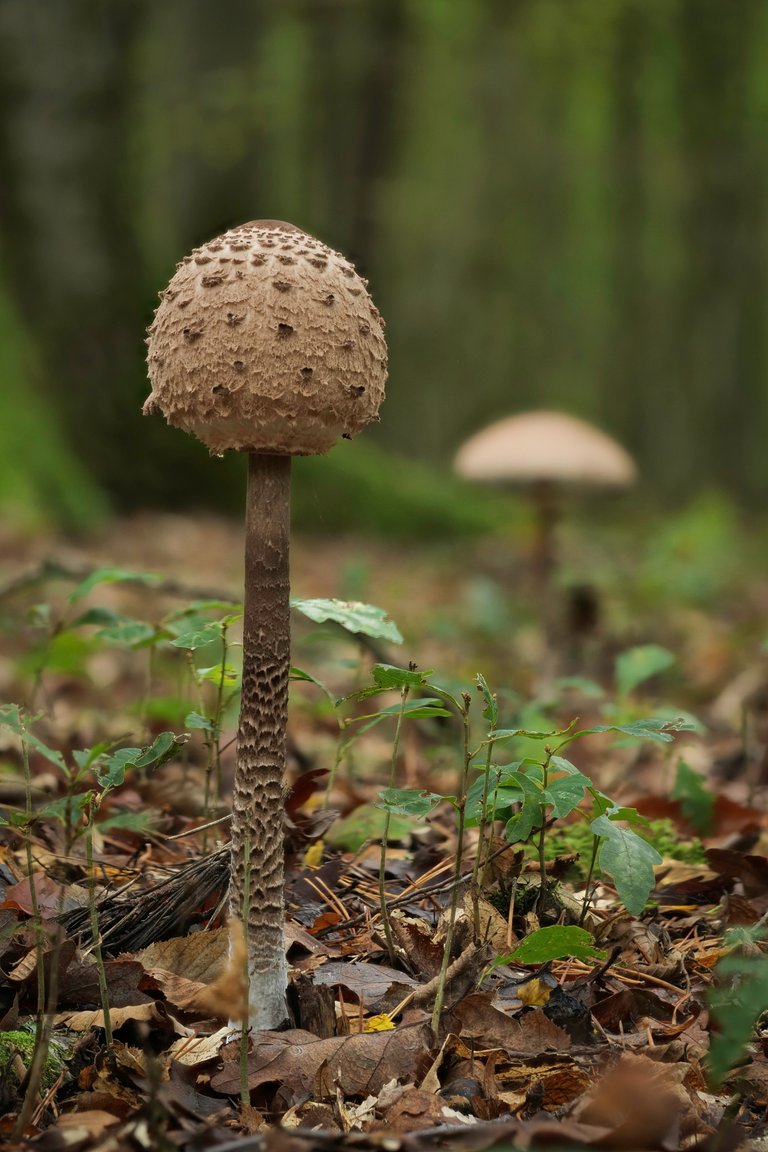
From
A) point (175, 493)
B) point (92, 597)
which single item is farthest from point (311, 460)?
point (92, 597)

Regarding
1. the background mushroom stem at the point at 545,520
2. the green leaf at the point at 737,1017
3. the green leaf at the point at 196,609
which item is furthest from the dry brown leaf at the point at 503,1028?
the background mushroom stem at the point at 545,520

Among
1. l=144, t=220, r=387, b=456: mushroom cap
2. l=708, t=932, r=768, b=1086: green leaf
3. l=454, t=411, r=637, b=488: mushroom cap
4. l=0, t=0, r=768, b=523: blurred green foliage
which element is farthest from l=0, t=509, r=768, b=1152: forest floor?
l=0, t=0, r=768, b=523: blurred green foliage

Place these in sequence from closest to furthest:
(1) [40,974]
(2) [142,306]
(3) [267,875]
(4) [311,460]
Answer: (1) [40,974] < (3) [267,875] < (2) [142,306] < (4) [311,460]

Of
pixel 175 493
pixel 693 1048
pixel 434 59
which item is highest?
pixel 434 59

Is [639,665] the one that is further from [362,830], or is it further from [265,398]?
[265,398]

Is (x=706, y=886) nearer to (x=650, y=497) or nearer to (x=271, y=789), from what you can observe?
(x=271, y=789)

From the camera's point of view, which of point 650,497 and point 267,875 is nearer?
point 267,875
